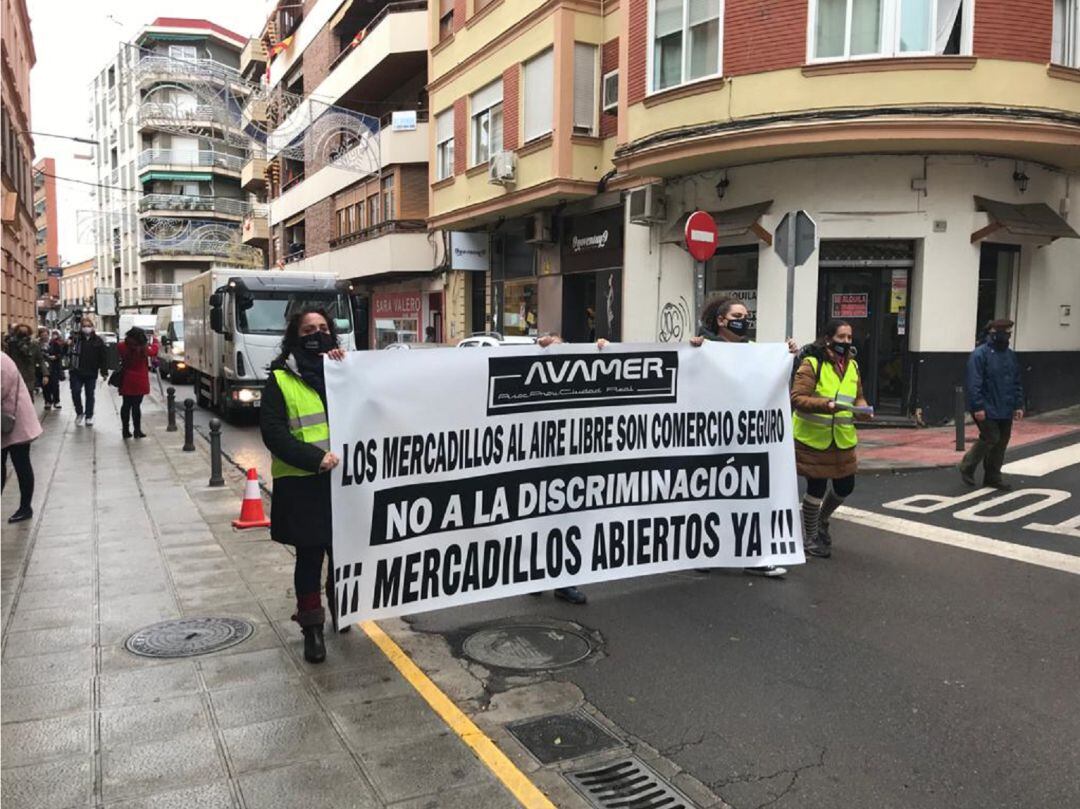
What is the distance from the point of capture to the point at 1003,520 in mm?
7852

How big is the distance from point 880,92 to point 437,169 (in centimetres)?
1420

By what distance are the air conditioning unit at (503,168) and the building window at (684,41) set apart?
5.06m

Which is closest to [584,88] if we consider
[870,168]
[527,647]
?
[870,168]

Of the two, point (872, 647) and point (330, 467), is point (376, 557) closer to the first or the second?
point (330, 467)

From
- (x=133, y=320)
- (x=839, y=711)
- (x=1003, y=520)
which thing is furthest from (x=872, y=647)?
(x=133, y=320)

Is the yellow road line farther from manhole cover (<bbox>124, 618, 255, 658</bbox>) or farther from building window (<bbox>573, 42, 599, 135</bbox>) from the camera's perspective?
building window (<bbox>573, 42, 599, 135</bbox>)

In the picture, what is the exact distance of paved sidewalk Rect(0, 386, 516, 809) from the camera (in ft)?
10.8

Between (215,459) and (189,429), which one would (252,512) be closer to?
(215,459)

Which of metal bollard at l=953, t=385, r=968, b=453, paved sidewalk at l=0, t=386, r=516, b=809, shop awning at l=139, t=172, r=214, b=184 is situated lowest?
paved sidewalk at l=0, t=386, r=516, b=809

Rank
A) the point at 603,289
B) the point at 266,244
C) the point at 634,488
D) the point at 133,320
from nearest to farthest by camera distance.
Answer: the point at 634,488
the point at 603,289
the point at 133,320
the point at 266,244

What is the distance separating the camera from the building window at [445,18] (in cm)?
2319

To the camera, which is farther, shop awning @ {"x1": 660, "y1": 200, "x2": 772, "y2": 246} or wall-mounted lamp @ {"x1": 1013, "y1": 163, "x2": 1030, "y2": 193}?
shop awning @ {"x1": 660, "y1": 200, "x2": 772, "y2": 246}

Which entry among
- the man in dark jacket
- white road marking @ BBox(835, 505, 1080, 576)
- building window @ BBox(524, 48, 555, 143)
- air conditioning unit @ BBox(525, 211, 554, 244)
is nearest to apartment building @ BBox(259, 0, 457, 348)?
air conditioning unit @ BBox(525, 211, 554, 244)

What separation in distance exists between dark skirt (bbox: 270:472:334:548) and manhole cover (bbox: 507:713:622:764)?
140cm
